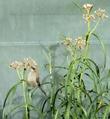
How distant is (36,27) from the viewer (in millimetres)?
2035

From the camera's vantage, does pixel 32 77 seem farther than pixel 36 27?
No

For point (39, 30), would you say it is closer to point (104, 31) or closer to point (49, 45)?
point (49, 45)

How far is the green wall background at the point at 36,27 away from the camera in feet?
6.63

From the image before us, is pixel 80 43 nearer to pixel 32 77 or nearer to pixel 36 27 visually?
pixel 32 77

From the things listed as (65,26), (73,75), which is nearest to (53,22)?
(65,26)

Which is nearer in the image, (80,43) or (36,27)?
(80,43)

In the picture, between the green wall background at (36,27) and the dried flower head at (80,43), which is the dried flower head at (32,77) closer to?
the dried flower head at (80,43)

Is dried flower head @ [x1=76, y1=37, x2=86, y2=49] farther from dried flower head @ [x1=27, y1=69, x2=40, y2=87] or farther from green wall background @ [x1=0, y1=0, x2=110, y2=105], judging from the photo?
green wall background @ [x1=0, y1=0, x2=110, y2=105]

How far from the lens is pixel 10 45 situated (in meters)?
2.04

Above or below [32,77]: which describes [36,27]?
above

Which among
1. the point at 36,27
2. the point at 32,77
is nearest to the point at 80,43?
the point at 32,77

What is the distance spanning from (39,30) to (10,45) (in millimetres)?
177

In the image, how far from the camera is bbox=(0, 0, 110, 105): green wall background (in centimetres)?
202

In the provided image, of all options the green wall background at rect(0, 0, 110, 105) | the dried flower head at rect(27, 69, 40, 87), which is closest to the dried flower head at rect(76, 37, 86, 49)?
the dried flower head at rect(27, 69, 40, 87)
